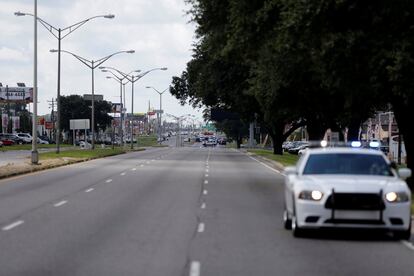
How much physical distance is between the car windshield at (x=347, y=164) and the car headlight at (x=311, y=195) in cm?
114

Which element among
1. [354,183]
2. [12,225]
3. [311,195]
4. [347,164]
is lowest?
[12,225]

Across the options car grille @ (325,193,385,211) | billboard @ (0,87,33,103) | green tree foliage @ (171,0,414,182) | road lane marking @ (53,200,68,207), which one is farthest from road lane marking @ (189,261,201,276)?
billboard @ (0,87,33,103)

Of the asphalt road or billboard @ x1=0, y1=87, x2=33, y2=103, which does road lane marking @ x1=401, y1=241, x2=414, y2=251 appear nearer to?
the asphalt road

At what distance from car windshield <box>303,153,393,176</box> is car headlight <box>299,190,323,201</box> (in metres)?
1.14

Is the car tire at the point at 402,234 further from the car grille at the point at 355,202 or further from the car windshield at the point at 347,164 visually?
the car windshield at the point at 347,164

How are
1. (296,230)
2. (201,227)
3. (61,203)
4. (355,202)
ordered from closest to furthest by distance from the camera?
1. (355,202)
2. (296,230)
3. (201,227)
4. (61,203)

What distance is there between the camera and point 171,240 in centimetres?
1281

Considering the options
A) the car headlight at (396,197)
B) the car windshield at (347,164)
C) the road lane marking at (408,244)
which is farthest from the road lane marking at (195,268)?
the car windshield at (347,164)

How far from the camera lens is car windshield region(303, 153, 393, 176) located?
531 inches

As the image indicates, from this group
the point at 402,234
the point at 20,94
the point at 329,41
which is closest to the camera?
the point at 402,234

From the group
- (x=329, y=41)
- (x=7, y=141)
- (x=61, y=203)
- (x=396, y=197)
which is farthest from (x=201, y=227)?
(x=7, y=141)

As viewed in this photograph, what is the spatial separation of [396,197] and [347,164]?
1456 millimetres

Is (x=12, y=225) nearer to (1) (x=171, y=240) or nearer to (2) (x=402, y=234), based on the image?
(1) (x=171, y=240)

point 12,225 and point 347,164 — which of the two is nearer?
point 347,164
